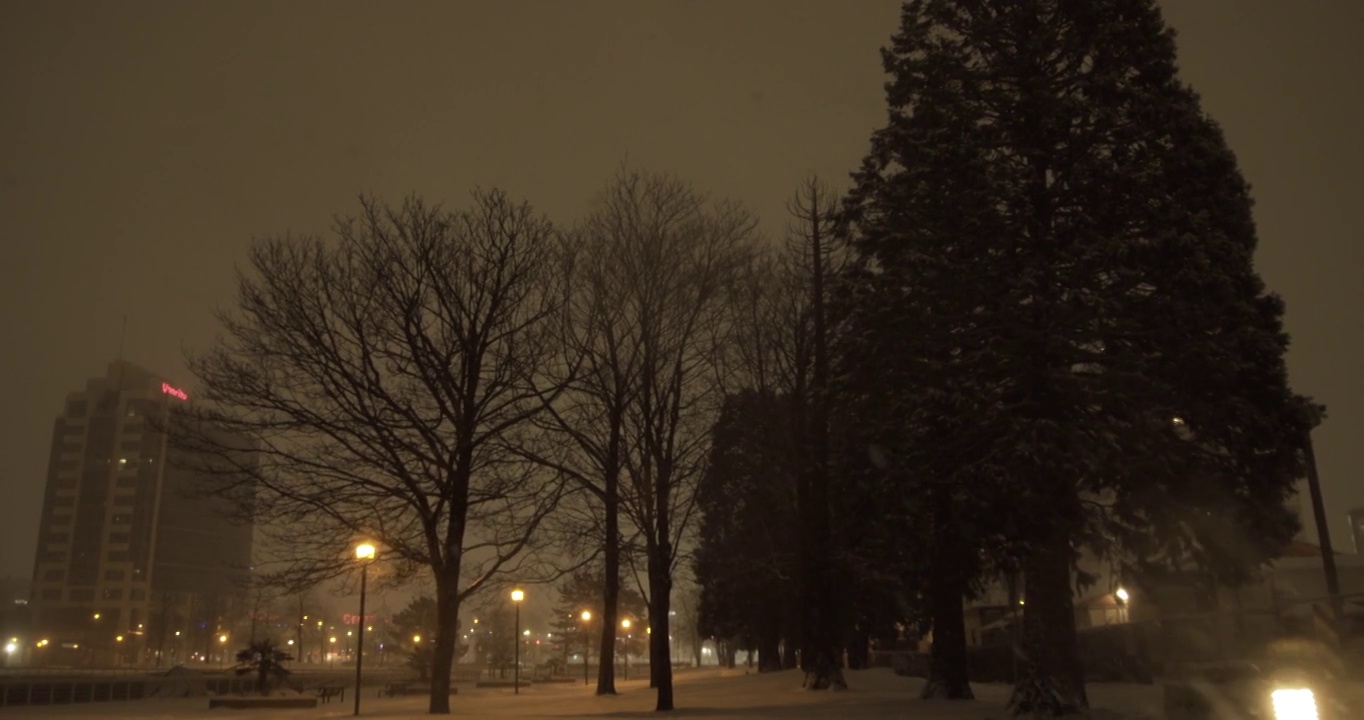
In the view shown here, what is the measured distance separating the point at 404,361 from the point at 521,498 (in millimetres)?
4076

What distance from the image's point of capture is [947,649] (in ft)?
79.9

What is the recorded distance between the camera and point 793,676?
1383 inches

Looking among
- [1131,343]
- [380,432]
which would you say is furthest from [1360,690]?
[380,432]

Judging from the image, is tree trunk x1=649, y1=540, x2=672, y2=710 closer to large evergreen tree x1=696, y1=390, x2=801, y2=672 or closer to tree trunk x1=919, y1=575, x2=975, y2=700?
large evergreen tree x1=696, y1=390, x2=801, y2=672

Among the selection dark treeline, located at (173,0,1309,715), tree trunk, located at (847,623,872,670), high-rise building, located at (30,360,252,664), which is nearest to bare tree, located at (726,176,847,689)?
dark treeline, located at (173,0,1309,715)

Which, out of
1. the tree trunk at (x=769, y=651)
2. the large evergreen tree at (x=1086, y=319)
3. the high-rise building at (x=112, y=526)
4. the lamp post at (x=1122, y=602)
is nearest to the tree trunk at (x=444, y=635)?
the large evergreen tree at (x=1086, y=319)

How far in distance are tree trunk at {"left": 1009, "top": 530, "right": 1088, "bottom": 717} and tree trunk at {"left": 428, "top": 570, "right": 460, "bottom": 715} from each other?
1097 cm

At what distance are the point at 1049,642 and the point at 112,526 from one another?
174 m

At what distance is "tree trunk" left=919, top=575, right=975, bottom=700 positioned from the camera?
24031mm

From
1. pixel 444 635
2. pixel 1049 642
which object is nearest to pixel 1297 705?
pixel 1049 642

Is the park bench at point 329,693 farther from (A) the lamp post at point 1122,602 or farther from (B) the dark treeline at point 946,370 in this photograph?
(A) the lamp post at point 1122,602

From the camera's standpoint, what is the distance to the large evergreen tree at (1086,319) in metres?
18.0

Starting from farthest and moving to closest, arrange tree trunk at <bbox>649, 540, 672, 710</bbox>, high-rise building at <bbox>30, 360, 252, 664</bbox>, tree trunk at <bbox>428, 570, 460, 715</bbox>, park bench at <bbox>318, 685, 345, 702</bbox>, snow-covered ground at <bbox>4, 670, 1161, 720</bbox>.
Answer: high-rise building at <bbox>30, 360, 252, 664</bbox> < park bench at <bbox>318, 685, 345, 702</bbox> < tree trunk at <bbox>649, 540, 672, 710</bbox> < tree trunk at <bbox>428, 570, 460, 715</bbox> < snow-covered ground at <bbox>4, 670, 1161, 720</bbox>

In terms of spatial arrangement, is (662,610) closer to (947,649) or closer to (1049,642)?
(947,649)
